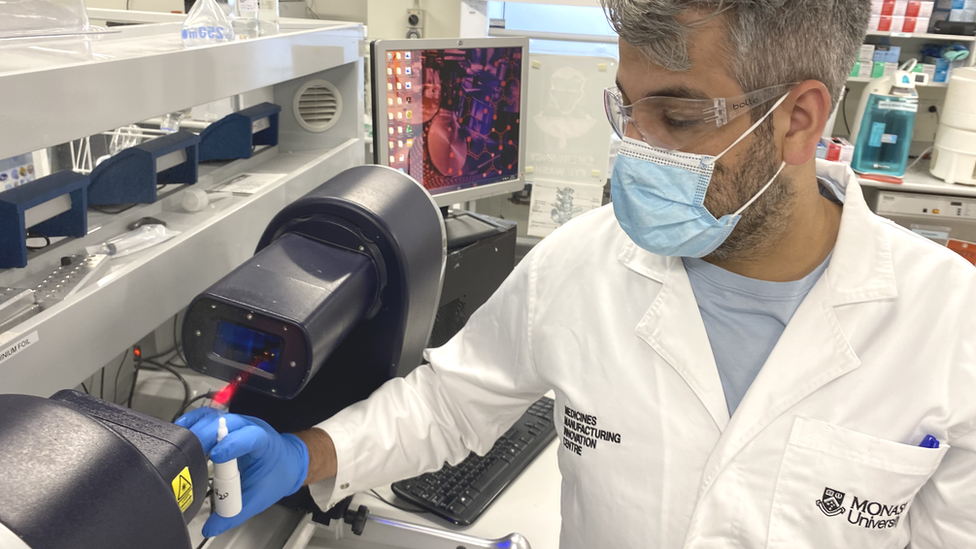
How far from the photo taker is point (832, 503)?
0.88 meters

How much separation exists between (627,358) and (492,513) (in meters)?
0.46

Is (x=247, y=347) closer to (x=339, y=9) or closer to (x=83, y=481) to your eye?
(x=83, y=481)

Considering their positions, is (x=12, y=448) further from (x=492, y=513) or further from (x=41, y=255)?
(x=492, y=513)

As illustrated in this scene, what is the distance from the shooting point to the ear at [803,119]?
855 millimetres

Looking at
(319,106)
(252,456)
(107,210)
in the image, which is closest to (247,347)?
(252,456)

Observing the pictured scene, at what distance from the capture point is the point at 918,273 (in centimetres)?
90

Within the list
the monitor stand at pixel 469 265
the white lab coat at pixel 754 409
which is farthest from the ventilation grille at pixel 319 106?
the white lab coat at pixel 754 409

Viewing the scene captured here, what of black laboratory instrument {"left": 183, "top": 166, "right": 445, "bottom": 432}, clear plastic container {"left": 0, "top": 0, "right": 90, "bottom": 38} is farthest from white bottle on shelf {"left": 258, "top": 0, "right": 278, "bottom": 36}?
black laboratory instrument {"left": 183, "top": 166, "right": 445, "bottom": 432}

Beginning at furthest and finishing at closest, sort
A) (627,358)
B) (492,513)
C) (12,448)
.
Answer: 1. (492,513)
2. (627,358)
3. (12,448)

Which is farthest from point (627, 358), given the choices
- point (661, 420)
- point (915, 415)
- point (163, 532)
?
point (163, 532)

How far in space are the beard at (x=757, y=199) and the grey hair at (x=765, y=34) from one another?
73 millimetres

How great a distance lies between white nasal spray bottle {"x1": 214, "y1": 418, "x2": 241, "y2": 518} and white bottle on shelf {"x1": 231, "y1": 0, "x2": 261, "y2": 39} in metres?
0.84

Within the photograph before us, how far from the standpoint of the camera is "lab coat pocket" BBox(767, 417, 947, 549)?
2.86 ft

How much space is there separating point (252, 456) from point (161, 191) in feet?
1.95
